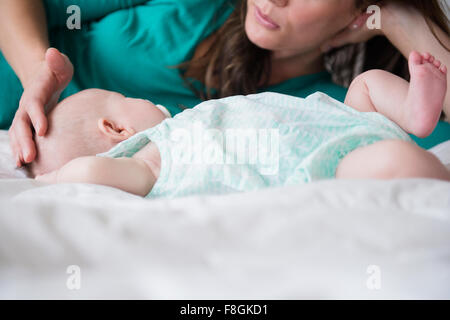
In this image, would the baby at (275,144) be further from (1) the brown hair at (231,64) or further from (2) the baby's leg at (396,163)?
(1) the brown hair at (231,64)

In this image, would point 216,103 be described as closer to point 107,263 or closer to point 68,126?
point 68,126

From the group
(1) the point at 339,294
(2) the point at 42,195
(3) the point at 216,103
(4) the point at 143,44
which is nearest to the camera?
(1) the point at 339,294

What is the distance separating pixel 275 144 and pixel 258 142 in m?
0.02

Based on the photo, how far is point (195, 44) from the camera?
122cm

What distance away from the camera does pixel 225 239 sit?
39 centimetres

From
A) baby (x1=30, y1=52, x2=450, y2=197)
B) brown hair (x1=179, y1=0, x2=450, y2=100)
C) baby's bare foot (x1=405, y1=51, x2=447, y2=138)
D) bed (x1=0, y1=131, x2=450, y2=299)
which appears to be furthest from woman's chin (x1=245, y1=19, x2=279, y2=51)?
bed (x1=0, y1=131, x2=450, y2=299)

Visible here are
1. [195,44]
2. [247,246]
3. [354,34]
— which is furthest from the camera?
[195,44]

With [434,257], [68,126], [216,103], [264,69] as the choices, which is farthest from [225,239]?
[264,69]

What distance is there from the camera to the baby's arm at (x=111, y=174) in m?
0.58

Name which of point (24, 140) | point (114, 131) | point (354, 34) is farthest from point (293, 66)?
point (24, 140)

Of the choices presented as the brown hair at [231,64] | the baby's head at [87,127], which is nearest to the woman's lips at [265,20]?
the brown hair at [231,64]

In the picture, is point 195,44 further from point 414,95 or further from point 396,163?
point 396,163

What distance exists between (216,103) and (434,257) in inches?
16.6

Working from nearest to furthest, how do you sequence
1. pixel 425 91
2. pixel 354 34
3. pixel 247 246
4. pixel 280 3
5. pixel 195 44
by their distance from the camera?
1. pixel 247 246
2. pixel 425 91
3. pixel 280 3
4. pixel 354 34
5. pixel 195 44
